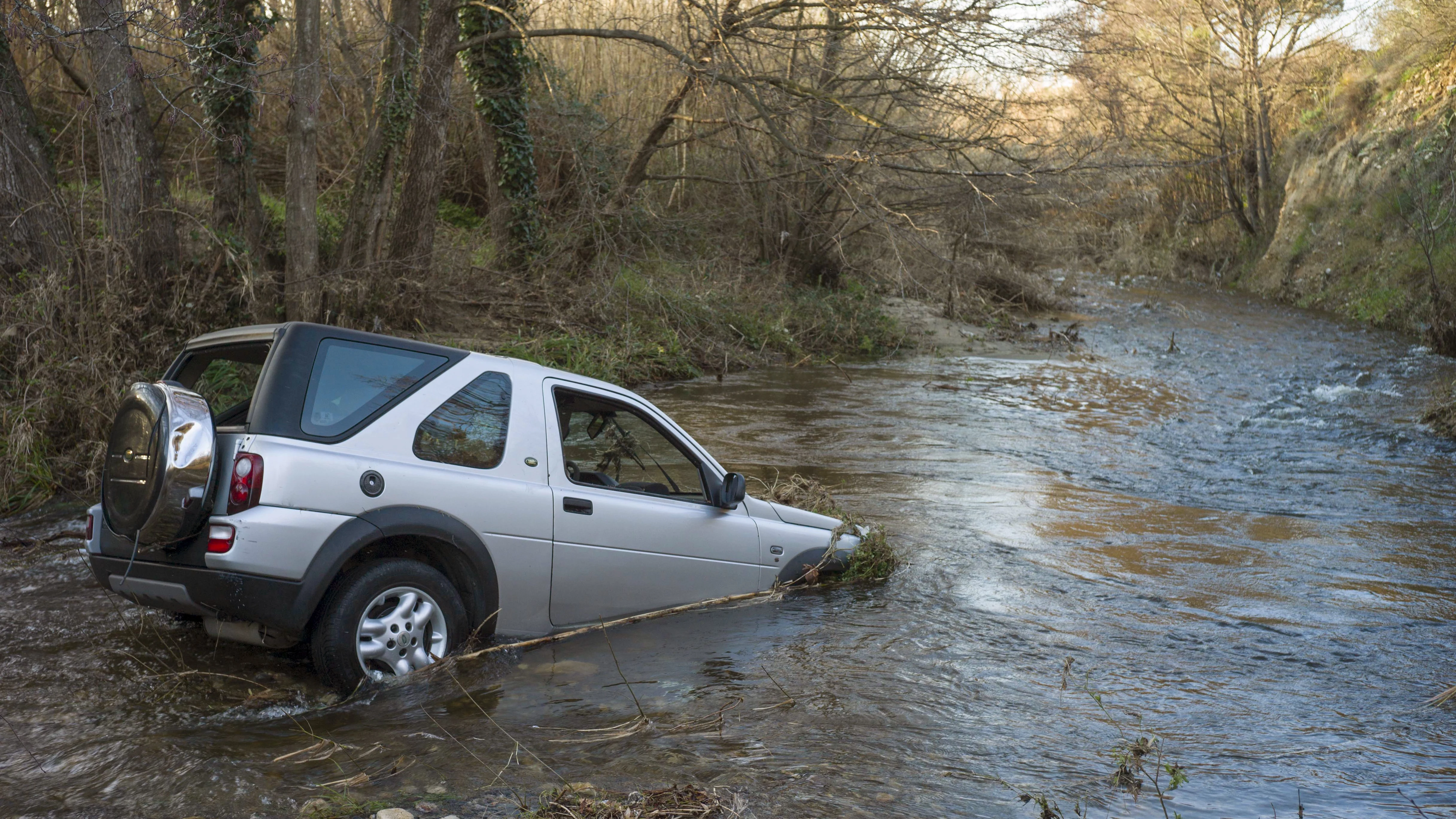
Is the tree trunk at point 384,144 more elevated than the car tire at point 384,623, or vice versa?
the tree trunk at point 384,144

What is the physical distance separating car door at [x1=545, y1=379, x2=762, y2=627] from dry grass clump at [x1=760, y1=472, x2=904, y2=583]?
96 centimetres

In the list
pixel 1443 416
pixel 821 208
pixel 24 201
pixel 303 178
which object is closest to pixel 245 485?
pixel 24 201

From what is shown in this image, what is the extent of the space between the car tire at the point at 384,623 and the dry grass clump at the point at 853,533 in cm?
279

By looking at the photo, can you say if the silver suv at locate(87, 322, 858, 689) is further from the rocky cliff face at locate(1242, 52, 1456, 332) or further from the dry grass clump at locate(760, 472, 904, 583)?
the rocky cliff face at locate(1242, 52, 1456, 332)

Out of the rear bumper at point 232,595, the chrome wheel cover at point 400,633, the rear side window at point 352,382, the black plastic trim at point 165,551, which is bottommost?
the chrome wheel cover at point 400,633

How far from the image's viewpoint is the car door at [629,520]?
5.50 metres

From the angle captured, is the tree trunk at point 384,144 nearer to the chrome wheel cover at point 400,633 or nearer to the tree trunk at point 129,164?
the tree trunk at point 129,164

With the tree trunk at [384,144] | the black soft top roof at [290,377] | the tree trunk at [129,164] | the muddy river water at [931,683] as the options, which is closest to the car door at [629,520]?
the muddy river water at [931,683]

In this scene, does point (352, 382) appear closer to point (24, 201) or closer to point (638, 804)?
point (638, 804)

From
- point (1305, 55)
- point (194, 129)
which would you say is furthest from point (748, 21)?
point (1305, 55)

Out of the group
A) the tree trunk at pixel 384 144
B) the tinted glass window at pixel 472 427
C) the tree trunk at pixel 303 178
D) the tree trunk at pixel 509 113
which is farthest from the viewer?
the tree trunk at pixel 509 113

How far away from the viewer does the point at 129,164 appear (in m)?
10.5

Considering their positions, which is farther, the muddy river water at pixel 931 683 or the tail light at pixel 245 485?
the tail light at pixel 245 485

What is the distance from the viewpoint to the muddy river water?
4.04 m
